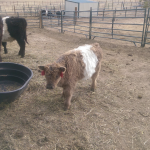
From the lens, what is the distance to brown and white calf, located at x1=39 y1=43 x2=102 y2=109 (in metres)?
2.55

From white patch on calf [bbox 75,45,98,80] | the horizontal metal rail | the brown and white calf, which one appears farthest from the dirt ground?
the horizontal metal rail

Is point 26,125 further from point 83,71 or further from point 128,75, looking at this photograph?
point 128,75

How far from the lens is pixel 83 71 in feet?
10.5

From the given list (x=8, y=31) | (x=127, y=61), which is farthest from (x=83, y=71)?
Answer: (x=8, y=31)

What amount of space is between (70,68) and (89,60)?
0.60 m

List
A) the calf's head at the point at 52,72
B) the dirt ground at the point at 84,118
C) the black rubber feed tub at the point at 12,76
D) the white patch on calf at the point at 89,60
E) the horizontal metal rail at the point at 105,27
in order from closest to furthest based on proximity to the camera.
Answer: the dirt ground at the point at 84,118, the calf's head at the point at 52,72, the white patch on calf at the point at 89,60, the black rubber feed tub at the point at 12,76, the horizontal metal rail at the point at 105,27

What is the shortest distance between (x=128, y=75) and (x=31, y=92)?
2.99m

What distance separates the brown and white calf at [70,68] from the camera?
2.55m

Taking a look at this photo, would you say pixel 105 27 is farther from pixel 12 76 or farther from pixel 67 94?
pixel 67 94

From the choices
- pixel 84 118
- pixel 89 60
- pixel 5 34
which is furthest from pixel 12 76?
pixel 5 34

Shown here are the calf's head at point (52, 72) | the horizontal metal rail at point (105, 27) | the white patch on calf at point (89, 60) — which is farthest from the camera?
the horizontal metal rail at point (105, 27)

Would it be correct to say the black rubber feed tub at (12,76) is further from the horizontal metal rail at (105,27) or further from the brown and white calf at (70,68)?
the horizontal metal rail at (105,27)

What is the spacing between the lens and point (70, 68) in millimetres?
2885

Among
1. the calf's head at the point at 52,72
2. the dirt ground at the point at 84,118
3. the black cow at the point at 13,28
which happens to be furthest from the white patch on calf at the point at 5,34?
the calf's head at the point at 52,72
